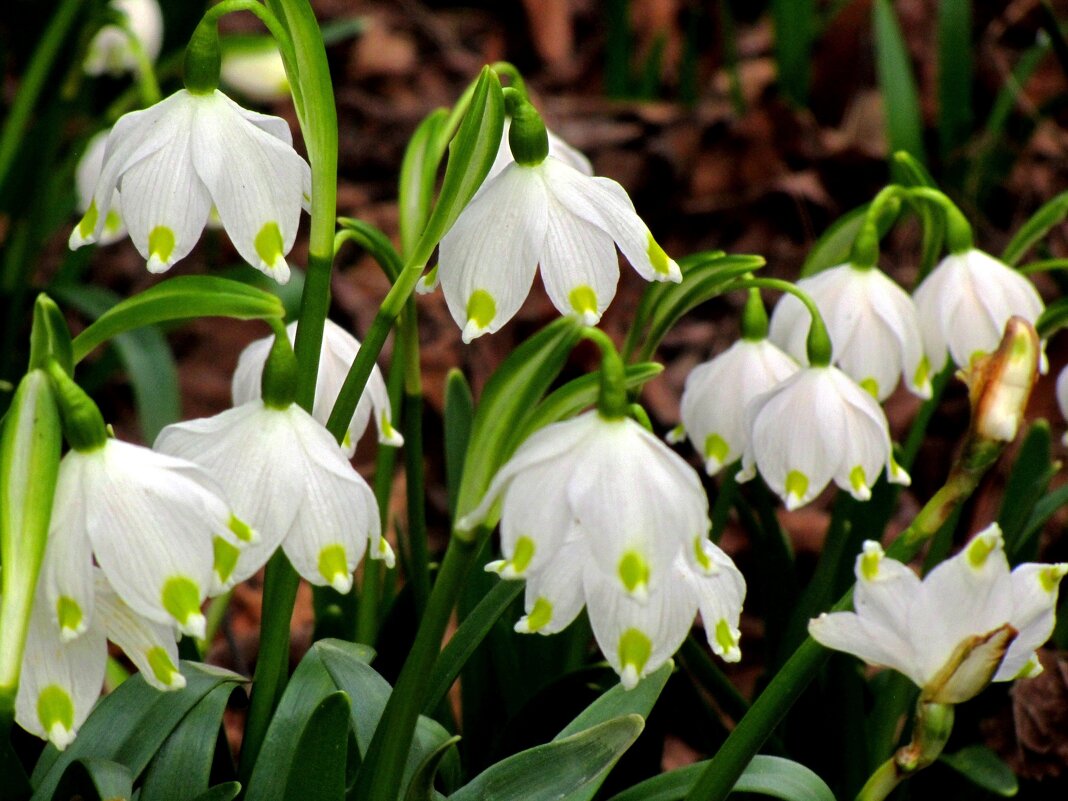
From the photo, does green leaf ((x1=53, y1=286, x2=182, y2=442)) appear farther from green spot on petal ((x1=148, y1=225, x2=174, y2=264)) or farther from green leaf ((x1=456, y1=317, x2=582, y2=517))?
green leaf ((x1=456, y1=317, x2=582, y2=517))

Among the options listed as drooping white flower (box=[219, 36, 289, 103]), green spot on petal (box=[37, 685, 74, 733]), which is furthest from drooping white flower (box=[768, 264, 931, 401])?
drooping white flower (box=[219, 36, 289, 103])

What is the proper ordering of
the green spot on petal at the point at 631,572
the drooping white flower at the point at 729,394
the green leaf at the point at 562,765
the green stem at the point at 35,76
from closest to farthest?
the green spot on petal at the point at 631,572
the green leaf at the point at 562,765
the drooping white flower at the point at 729,394
the green stem at the point at 35,76

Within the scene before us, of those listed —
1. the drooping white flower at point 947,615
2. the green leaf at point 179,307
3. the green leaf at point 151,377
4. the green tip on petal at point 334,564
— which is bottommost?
the green leaf at point 151,377

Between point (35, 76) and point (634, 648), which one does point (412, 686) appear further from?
point (35, 76)

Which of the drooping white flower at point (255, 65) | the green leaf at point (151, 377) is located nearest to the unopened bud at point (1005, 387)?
the green leaf at point (151, 377)

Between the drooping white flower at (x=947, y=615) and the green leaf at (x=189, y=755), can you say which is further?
the green leaf at (x=189, y=755)

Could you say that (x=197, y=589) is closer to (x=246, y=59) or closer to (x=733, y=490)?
(x=733, y=490)

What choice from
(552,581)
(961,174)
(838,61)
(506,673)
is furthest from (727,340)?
(552,581)

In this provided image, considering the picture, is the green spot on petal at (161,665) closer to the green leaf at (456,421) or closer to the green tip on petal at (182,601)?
the green tip on petal at (182,601)
